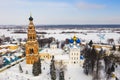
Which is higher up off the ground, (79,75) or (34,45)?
(34,45)

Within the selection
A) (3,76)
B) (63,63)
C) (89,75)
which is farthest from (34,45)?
(89,75)

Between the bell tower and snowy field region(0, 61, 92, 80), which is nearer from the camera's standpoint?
snowy field region(0, 61, 92, 80)

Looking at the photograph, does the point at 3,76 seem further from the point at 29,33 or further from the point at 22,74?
the point at 29,33

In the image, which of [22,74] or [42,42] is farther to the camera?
[42,42]

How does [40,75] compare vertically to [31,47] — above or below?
below

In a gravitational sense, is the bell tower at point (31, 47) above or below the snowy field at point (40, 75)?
above

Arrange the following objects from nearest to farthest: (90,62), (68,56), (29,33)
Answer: (90,62)
(29,33)
(68,56)

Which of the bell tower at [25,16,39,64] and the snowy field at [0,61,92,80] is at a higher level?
the bell tower at [25,16,39,64]

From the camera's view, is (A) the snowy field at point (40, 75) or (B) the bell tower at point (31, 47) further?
(B) the bell tower at point (31, 47)

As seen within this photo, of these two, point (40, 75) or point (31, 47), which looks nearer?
point (40, 75)

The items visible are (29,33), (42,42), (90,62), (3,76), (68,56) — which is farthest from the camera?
(42,42)
